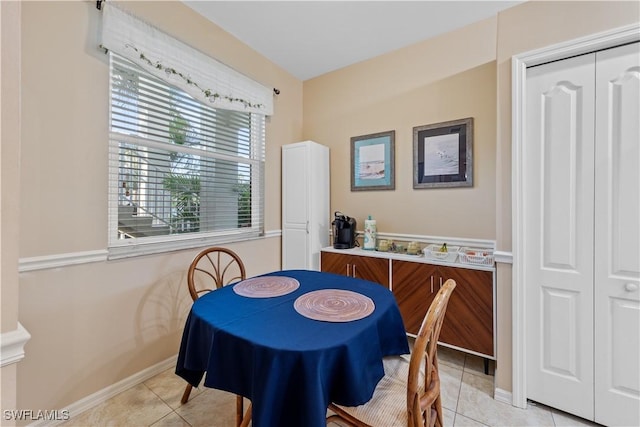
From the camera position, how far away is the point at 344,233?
2.81 metres

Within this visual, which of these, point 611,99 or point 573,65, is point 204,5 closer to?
point 573,65

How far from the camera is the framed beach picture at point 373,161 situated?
2805mm

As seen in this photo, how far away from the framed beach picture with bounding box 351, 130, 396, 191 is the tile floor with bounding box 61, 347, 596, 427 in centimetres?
181

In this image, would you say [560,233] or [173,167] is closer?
[560,233]

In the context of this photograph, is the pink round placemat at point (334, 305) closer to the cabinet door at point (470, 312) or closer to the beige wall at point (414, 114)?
the cabinet door at point (470, 312)

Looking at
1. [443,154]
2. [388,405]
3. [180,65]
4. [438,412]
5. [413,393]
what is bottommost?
[438,412]

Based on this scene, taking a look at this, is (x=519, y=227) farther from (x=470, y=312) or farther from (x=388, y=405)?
(x=388, y=405)

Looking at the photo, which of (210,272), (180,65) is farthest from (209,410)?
(180,65)

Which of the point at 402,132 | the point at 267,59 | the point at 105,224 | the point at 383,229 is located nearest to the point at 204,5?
the point at 267,59

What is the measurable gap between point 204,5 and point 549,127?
2.65 meters

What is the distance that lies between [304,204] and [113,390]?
6.84 feet

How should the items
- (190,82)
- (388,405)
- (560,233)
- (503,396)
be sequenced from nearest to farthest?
(388,405), (560,233), (503,396), (190,82)

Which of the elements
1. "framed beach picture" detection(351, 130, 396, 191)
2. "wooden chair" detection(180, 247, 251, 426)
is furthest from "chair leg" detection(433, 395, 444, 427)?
"framed beach picture" detection(351, 130, 396, 191)

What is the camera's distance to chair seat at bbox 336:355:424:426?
1.05 meters
